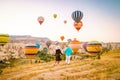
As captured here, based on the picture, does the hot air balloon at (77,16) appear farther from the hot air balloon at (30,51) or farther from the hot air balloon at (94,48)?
the hot air balloon at (30,51)

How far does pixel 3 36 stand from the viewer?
3712 centimetres

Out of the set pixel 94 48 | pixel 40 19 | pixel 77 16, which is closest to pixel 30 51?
pixel 40 19

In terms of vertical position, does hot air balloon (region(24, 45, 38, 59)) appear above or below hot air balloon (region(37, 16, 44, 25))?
below

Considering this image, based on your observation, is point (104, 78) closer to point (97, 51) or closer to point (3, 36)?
point (97, 51)

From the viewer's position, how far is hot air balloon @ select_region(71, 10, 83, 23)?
37250 mm

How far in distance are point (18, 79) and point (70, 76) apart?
120 inches

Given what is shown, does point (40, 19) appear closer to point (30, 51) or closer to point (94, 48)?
point (30, 51)

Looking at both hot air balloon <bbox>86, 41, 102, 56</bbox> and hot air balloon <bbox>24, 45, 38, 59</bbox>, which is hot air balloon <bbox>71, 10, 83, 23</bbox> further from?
hot air balloon <bbox>24, 45, 38, 59</bbox>

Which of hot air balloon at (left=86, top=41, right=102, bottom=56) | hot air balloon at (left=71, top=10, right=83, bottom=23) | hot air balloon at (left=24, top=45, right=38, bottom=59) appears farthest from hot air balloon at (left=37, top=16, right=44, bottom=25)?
hot air balloon at (left=86, top=41, right=102, bottom=56)

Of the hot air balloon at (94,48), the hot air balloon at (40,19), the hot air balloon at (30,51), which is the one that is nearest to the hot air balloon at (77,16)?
the hot air balloon at (94,48)

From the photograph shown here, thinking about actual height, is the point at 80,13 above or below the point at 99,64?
above

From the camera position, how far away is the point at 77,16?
123 ft

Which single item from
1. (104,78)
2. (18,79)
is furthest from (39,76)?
(104,78)

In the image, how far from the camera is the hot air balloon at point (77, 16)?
122 feet
